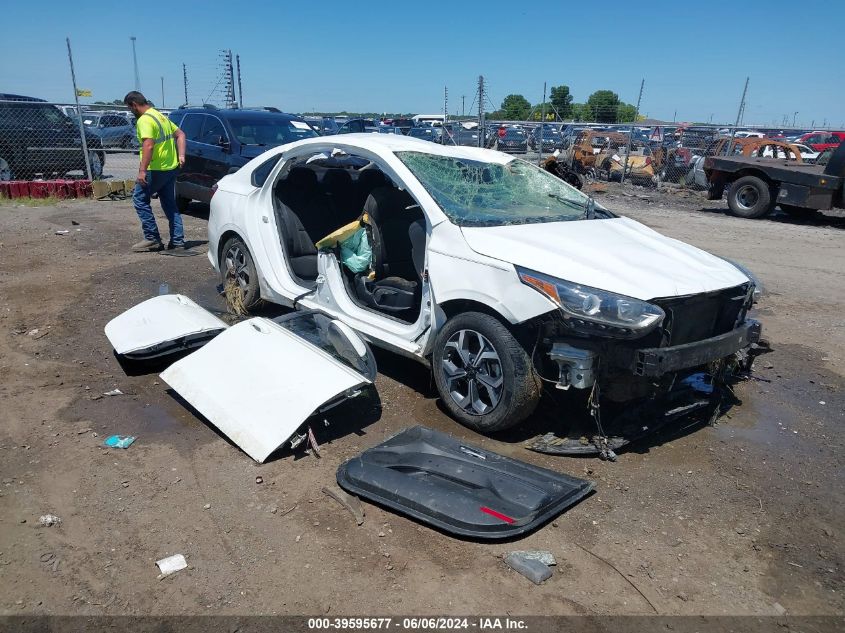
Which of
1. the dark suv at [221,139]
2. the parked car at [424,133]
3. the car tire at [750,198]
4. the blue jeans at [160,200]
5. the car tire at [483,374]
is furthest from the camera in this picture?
the parked car at [424,133]

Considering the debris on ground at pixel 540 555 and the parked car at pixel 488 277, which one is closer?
the debris on ground at pixel 540 555

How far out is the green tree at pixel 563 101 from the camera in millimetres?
44250

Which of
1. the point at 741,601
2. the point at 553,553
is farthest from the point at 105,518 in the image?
the point at 741,601

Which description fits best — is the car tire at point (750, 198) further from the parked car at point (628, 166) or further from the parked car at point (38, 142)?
the parked car at point (38, 142)

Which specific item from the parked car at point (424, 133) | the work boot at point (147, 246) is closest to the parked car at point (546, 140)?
the parked car at point (424, 133)

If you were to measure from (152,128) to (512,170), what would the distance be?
5.20 metres

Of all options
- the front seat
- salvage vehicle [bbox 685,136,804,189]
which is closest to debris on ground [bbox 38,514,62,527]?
the front seat

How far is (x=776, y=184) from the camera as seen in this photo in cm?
1358

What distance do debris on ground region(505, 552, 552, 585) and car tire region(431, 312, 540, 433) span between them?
96 centimetres

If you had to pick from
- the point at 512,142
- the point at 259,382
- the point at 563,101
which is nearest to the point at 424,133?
the point at 512,142

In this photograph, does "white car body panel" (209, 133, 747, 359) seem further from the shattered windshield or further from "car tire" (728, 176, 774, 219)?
"car tire" (728, 176, 774, 219)

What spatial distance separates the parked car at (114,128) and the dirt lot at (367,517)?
42.6ft

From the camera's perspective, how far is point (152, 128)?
26.3ft

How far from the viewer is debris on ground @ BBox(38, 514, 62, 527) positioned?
3.02 meters
